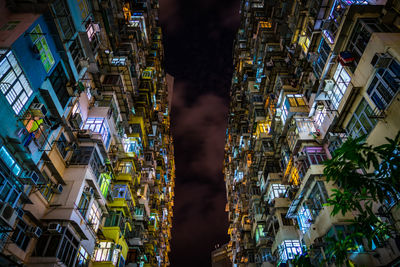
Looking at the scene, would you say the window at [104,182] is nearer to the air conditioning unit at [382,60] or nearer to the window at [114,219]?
the window at [114,219]

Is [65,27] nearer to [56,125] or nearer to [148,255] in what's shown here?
[56,125]

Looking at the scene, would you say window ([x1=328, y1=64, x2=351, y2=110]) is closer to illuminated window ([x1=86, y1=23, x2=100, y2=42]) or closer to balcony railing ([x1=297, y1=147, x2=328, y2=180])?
balcony railing ([x1=297, y1=147, x2=328, y2=180])

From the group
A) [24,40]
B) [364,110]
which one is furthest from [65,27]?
[364,110]

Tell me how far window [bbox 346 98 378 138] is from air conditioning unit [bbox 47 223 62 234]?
763 inches

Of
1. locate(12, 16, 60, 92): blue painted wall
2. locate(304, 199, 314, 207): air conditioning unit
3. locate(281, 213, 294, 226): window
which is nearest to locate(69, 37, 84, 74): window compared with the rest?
locate(12, 16, 60, 92): blue painted wall

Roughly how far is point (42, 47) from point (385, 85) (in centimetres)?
2033

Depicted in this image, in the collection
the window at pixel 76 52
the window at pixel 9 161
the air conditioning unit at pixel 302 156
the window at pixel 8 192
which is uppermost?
the window at pixel 76 52

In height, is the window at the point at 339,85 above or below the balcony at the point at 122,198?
above

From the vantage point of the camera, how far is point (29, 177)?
14273mm

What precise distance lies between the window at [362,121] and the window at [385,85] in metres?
0.87

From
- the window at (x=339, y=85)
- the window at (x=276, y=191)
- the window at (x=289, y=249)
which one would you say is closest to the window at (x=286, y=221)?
the window at (x=289, y=249)

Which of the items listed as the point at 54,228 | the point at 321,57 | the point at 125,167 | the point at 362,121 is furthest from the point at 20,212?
the point at 321,57

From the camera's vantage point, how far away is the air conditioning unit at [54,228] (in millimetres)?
15031

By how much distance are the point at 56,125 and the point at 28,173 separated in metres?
3.63
